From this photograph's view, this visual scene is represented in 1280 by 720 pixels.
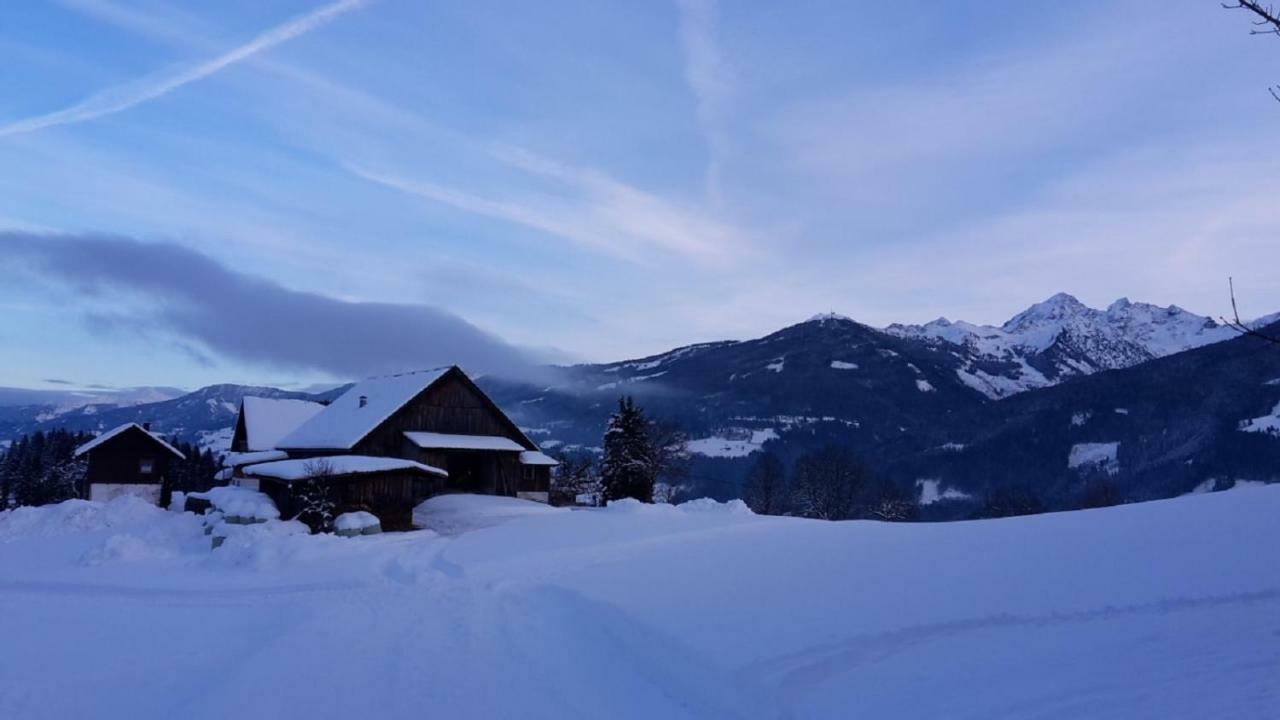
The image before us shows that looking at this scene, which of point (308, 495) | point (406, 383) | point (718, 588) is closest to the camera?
point (718, 588)

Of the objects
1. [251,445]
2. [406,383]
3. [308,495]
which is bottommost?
[308,495]

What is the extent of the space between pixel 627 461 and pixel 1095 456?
620 feet

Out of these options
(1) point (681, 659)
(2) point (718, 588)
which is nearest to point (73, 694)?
(1) point (681, 659)

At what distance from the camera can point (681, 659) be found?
1073 cm

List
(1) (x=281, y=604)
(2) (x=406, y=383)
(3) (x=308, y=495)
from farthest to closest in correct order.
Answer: (2) (x=406, y=383) < (3) (x=308, y=495) < (1) (x=281, y=604)

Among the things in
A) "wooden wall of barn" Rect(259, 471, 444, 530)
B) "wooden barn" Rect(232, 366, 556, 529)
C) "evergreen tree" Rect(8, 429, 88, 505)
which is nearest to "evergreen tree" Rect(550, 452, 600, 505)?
"wooden barn" Rect(232, 366, 556, 529)

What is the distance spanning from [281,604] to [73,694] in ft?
19.8

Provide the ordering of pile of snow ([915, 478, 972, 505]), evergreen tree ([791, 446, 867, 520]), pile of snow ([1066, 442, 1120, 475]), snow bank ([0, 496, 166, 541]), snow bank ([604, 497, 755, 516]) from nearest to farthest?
snow bank ([604, 497, 755, 516]), snow bank ([0, 496, 166, 541]), evergreen tree ([791, 446, 867, 520]), pile of snow ([915, 478, 972, 505]), pile of snow ([1066, 442, 1120, 475])

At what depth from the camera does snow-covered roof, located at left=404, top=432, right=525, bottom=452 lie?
39281 millimetres

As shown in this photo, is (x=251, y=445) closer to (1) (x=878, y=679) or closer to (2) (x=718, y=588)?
(2) (x=718, y=588)

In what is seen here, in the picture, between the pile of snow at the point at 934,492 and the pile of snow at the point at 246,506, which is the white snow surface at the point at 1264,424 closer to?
the pile of snow at the point at 934,492

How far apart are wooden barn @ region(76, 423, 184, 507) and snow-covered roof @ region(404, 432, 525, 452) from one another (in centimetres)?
2441

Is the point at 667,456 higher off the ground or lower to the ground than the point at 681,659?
higher

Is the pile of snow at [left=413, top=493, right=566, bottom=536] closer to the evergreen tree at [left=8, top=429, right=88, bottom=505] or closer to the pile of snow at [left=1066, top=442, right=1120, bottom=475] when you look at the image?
the evergreen tree at [left=8, top=429, right=88, bottom=505]
